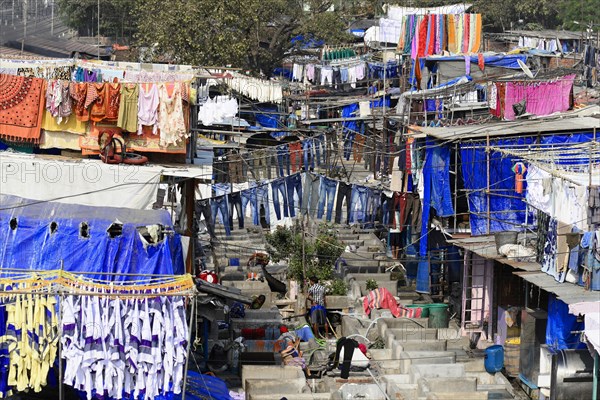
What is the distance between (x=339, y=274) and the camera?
1126 inches

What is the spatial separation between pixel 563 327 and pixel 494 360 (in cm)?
256

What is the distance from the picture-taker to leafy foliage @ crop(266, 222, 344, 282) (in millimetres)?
27500

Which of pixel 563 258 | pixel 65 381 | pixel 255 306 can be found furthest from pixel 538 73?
pixel 65 381

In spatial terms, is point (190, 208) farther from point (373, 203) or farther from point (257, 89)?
point (257, 89)

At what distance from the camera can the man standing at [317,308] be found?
24906 millimetres

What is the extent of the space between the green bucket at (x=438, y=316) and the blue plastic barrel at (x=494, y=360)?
127 inches

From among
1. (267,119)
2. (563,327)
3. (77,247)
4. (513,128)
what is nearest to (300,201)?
(513,128)

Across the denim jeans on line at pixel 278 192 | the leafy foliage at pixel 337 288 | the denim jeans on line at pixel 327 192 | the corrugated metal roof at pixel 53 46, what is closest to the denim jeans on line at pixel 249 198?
the denim jeans on line at pixel 278 192

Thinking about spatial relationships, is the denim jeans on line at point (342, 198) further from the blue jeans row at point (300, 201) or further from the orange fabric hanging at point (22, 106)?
the orange fabric hanging at point (22, 106)

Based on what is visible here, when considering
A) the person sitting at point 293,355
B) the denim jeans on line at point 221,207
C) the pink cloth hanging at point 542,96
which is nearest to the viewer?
the person sitting at point 293,355

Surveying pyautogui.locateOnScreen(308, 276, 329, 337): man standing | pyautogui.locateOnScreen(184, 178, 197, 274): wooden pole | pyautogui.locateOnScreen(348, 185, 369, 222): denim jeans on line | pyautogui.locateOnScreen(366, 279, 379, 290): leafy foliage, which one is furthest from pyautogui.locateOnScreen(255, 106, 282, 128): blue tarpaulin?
pyautogui.locateOnScreen(184, 178, 197, 274): wooden pole

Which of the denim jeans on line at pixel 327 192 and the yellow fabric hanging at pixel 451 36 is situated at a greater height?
the yellow fabric hanging at pixel 451 36

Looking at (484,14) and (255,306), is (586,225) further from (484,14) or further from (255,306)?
(484,14)

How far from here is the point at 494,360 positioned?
2150 cm
